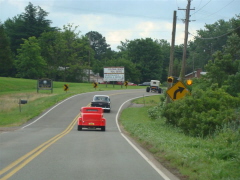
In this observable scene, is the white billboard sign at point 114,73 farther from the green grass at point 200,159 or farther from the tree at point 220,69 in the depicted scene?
the green grass at point 200,159

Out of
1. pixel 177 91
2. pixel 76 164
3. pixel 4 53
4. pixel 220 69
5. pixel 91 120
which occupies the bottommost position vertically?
pixel 91 120

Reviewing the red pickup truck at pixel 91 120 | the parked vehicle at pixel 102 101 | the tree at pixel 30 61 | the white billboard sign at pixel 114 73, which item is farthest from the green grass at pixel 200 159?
the tree at pixel 30 61

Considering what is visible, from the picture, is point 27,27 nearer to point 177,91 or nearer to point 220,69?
point 220,69

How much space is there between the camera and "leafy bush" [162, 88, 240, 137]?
22.0 m

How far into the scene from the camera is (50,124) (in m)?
37.3

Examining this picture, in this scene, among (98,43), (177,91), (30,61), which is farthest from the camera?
(98,43)

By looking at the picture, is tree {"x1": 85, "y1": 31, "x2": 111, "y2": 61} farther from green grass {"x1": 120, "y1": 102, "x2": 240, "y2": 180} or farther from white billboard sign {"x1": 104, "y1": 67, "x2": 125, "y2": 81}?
green grass {"x1": 120, "y1": 102, "x2": 240, "y2": 180}

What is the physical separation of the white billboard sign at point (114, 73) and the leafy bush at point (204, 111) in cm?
5837

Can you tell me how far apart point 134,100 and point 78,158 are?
48.7 metres

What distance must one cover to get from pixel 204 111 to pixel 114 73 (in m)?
62.0

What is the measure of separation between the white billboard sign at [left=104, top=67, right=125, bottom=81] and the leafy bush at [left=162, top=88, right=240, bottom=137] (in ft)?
191

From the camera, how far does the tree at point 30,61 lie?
98062 millimetres

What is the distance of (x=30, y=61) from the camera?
325 feet

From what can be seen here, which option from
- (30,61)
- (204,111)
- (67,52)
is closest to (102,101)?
(204,111)
